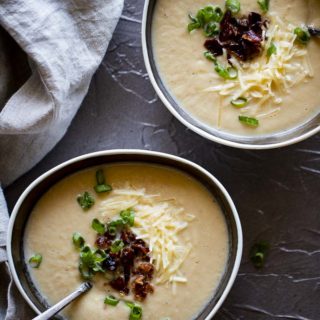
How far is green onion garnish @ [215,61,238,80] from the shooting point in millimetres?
2064

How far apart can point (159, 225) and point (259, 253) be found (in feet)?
1.33

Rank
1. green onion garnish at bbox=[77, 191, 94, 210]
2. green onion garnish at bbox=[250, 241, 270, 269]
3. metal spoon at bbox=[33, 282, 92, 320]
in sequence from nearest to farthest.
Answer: metal spoon at bbox=[33, 282, 92, 320] → green onion garnish at bbox=[77, 191, 94, 210] → green onion garnish at bbox=[250, 241, 270, 269]

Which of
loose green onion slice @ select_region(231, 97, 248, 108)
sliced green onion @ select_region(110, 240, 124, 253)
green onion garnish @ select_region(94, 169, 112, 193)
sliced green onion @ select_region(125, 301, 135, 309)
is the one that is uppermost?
loose green onion slice @ select_region(231, 97, 248, 108)

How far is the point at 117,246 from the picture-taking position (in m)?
2.00

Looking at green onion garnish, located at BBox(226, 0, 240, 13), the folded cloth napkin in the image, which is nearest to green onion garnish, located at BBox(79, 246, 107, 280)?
the folded cloth napkin

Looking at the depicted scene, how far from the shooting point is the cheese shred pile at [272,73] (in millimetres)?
2033

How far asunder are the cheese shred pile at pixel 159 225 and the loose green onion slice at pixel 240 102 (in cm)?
36

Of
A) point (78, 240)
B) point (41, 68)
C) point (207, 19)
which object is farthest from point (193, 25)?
point (78, 240)

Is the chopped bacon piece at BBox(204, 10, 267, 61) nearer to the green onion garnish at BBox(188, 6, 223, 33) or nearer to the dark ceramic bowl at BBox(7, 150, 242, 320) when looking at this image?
the green onion garnish at BBox(188, 6, 223, 33)

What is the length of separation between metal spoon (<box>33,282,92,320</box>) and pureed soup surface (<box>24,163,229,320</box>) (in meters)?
0.03

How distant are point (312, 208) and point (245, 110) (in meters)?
0.43

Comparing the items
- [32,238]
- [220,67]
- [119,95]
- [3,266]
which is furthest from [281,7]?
[3,266]

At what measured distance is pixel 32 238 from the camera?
2.07 meters

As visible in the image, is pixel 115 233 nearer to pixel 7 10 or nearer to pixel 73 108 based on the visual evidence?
pixel 73 108
